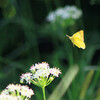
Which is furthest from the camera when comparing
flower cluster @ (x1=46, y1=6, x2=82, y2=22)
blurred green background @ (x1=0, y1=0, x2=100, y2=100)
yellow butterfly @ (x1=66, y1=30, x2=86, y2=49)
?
blurred green background @ (x1=0, y1=0, x2=100, y2=100)

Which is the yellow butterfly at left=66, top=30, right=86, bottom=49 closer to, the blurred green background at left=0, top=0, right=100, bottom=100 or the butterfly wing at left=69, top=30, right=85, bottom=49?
the butterfly wing at left=69, top=30, right=85, bottom=49

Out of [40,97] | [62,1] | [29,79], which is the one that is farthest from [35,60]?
[29,79]

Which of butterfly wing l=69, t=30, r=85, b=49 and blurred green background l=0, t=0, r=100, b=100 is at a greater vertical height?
blurred green background l=0, t=0, r=100, b=100

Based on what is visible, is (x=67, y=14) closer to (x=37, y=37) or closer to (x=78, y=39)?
(x=37, y=37)

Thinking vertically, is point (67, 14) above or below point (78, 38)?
above

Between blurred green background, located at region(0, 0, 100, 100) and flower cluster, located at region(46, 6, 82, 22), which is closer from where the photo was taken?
flower cluster, located at region(46, 6, 82, 22)

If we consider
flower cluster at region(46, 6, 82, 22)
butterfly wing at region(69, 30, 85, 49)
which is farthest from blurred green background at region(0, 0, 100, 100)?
butterfly wing at region(69, 30, 85, 49)

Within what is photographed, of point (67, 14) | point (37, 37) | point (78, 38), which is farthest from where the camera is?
point (37, 37)

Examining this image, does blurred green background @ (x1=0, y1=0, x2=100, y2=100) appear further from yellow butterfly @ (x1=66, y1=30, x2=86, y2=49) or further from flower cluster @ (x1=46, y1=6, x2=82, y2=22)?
yellow butterfly @ (x1=66, y1=30, x2=86, y2=49)

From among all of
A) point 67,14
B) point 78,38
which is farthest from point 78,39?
point 67,14

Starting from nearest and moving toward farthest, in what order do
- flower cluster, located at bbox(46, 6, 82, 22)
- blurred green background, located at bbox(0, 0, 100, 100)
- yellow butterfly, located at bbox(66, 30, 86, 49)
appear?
yellow butterfly, located at bbox(66, 30, 86, 49) → flower cluster, located at bbox(46, 6, 82, 22) → blurred green background, located at bbox(0, 0, 100, 100)

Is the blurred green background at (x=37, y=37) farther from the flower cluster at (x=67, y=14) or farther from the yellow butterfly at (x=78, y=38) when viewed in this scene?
the yellow butterfly at (x=78, y=38)

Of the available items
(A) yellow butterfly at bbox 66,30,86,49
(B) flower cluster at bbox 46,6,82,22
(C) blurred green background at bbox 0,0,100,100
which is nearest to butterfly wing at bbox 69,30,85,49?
Result: (A) yellow butterfly at bbox 66,30,86,49
